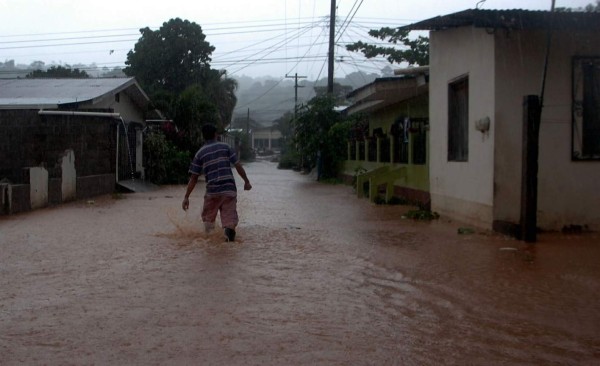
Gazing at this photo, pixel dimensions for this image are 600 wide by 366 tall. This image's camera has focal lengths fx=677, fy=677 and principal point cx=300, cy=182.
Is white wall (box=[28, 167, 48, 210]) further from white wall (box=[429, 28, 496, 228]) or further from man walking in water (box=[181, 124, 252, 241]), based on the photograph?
white wall (box=[429, 28, 496, 228])

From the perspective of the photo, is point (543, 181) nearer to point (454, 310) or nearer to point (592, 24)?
point (592, 24)

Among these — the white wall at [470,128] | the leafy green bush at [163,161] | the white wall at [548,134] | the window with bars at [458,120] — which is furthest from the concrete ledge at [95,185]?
the white wall at [548,134]

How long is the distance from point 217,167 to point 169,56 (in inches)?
1413

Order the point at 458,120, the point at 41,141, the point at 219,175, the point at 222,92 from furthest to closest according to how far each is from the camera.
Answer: the point at 222,92 < the point at 41,141 < the point at 458,120 < the point at 219,175

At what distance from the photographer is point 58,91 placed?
20.8 m

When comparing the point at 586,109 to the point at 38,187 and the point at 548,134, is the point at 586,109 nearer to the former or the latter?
the point at 548,134

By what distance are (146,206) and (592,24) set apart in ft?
33.3

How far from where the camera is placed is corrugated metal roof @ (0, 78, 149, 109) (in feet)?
60.7

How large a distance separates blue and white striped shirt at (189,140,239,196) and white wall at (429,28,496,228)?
375cm

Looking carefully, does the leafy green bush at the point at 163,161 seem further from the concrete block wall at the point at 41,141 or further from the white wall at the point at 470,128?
the white wall at the point at 470,128

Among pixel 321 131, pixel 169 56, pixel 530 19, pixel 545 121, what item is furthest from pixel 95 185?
pixel 169 56

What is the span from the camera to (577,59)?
988cm

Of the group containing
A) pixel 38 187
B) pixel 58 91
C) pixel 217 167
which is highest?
pixel 58 91

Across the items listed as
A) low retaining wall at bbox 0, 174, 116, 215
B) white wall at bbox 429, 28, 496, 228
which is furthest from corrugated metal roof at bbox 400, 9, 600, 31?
low retaining wall at bbox 0, 174, 116, 215
